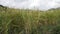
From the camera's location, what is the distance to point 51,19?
3709 millimetres

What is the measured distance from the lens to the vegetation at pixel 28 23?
3.31 m

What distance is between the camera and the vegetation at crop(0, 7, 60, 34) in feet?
10.9

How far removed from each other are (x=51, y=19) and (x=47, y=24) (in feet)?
0.86

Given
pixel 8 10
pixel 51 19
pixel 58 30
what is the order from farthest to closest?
pixel 8 10
pixel 51 19
pixel 58 30

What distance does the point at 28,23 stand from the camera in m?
3.44

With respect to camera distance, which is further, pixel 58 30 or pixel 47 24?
pixel 47 24

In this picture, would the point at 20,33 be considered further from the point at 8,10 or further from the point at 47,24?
the point at 8,10

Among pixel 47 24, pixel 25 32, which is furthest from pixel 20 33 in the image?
pixel 47 24

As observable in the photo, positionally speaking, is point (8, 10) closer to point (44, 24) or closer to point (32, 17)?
point (32, 17)

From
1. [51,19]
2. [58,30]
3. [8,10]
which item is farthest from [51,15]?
[8,10]

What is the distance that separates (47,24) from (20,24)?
51 cm

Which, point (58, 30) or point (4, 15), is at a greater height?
point (4, 15)

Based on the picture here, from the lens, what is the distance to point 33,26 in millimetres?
3412

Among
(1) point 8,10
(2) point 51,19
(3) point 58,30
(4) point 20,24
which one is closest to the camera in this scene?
(3) point 58,30
